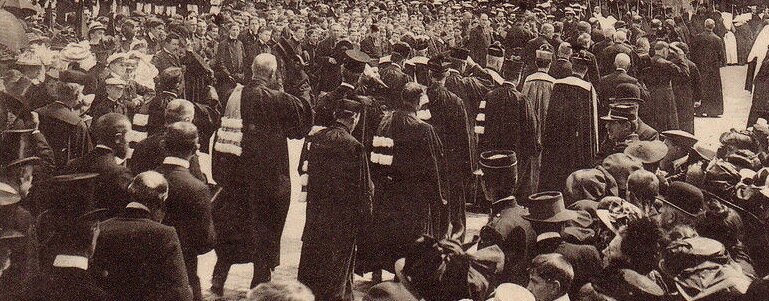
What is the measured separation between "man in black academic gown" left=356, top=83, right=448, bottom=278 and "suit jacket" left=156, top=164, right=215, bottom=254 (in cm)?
161

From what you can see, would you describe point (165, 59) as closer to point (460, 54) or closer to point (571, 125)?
point (460, 54)

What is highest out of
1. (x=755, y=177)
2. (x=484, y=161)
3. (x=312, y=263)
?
(x=755, y=177)

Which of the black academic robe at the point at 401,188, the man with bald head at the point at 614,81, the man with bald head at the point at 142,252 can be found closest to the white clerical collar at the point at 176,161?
the man with bald head at the point at 142,252

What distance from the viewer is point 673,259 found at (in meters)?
4.11

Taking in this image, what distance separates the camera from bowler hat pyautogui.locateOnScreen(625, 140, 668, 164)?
6.69m

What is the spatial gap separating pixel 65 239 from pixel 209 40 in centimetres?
990

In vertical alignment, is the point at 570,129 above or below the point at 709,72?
below

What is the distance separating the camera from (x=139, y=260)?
3.97 m

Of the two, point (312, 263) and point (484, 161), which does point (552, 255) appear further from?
point (484, 161)

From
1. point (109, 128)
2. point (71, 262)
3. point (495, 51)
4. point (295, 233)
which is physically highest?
point (495, 51)

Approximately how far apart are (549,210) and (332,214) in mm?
1607

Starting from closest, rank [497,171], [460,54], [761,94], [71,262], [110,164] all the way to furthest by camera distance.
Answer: [71,262] → [110,164] → [497,171] → [460,54] → [761,94]

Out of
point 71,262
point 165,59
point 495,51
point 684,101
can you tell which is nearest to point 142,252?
point 71,262

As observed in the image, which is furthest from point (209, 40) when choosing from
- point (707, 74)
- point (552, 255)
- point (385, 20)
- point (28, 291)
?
point (552, 255)
